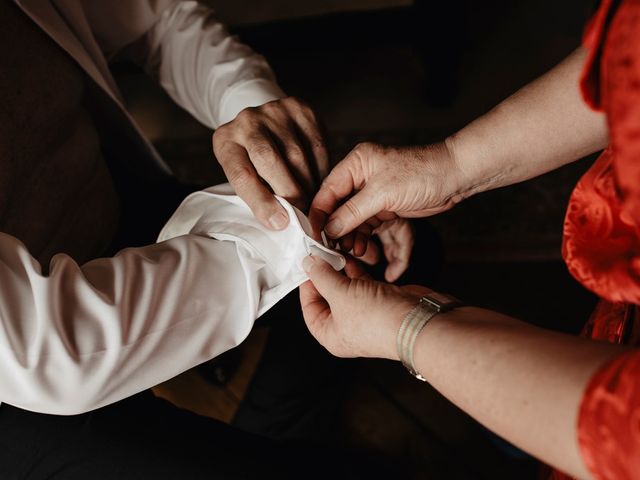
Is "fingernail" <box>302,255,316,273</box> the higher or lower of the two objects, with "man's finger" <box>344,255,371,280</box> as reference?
higher

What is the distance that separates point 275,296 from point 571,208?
39 centimetres

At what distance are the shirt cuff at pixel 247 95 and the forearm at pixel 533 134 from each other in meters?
0.33

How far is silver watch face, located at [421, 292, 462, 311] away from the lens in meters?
0.60

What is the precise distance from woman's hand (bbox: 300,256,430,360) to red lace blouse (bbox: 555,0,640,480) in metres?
0.20

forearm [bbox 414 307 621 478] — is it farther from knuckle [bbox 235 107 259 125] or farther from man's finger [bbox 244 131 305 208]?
knuckle [bbox 235 107 259 125]

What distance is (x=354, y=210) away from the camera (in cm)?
76

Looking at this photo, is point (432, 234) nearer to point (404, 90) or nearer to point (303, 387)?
point (303, 387)

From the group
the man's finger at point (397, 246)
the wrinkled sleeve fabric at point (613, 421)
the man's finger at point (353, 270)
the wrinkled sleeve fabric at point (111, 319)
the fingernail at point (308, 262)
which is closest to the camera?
the wrinkled sleeve fabric at point (613, 421)

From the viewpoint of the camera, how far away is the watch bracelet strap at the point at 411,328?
588 mm

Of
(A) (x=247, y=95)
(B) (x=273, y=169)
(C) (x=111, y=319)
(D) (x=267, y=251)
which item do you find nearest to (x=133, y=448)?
(C) (x=111, y=319)

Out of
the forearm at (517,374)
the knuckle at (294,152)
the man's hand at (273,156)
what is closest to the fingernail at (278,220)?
the man's hand at (273,156)

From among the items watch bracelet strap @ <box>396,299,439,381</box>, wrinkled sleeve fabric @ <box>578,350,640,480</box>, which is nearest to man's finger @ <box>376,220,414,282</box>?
watch bracelet strap @ <box>396,299,439,381</box>

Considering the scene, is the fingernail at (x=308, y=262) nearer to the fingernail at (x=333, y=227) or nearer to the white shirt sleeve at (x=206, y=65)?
the fingernail at (x=333, y=227)

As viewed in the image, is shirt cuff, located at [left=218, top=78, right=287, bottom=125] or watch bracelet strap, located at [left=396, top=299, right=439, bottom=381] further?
shirt cuff, located at [left=218, top=78, right=287, bottom=125]
